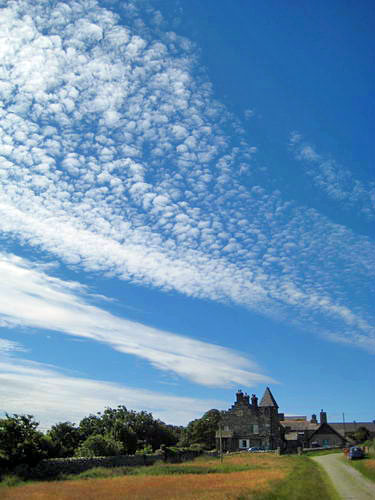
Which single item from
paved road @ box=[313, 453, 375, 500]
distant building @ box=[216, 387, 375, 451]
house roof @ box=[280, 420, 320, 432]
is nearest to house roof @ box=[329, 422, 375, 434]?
house roof @ box=[280, 420, 320, 432]

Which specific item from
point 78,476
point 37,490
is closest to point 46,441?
point 78,476

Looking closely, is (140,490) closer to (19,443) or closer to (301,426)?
(19,443)

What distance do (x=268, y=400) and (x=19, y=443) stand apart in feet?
188

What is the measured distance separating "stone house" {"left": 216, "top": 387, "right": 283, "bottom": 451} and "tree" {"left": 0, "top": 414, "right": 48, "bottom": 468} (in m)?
50.3

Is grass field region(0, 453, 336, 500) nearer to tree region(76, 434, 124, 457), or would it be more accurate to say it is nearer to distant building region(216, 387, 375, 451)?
tree region(76, 434, 124, 457)

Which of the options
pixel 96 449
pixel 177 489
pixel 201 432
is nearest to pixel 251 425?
pixel 201 432

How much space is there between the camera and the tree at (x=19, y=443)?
3259cm

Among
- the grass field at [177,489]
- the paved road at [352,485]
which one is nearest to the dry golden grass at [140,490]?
the grass field at [177,489]

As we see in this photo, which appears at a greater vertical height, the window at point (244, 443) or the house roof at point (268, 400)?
the house roof at point (268, 400)

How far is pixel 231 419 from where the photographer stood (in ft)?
266

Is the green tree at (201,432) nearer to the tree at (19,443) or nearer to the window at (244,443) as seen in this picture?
the window at (244,443)

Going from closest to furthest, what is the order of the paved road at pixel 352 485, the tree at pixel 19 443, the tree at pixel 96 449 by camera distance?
the paved road at pixel 352 485 < the tree at pixel 19 443 < the tree at pixel 96 449

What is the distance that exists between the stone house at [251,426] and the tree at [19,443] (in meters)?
50.3

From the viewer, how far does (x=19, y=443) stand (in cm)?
3278
